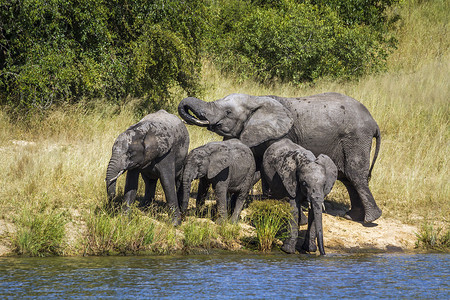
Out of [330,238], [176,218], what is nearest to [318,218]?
[330,238]

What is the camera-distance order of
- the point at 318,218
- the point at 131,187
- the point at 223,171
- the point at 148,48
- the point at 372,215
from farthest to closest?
the point at 148,48
the point at 372,215
the point at 223,171
the point at 131,187
the point at 318,218

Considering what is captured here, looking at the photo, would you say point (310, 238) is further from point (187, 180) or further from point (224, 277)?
point (224, 277)

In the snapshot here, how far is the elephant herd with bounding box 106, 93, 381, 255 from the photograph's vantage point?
9.97m

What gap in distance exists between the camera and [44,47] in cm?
1455

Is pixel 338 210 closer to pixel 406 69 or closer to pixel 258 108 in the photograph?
pixel 258 108

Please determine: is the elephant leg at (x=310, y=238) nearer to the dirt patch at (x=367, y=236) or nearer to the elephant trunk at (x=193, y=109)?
the dirt patch at (x=367, y=236)

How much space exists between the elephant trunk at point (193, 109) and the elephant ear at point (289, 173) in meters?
1.45

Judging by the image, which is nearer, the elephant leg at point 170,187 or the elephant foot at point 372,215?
the elephant leg at point 170,187

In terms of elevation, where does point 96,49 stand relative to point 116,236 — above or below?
above

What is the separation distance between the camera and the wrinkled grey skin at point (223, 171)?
1043 cm

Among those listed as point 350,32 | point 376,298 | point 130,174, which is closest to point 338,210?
point 130,174

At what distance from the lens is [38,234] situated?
9.34 meters

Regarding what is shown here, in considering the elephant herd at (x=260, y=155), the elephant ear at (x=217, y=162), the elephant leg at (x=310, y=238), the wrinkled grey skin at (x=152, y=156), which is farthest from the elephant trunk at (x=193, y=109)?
the elephant leg at (x=310, y=238)

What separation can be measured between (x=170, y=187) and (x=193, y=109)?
1365 mm
